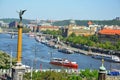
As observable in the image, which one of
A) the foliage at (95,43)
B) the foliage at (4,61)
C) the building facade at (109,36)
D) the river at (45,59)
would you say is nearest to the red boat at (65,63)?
the river at (45,59)

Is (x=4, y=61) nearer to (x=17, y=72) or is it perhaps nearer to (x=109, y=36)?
(x=17, y=72)

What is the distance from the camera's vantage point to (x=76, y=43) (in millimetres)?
61938

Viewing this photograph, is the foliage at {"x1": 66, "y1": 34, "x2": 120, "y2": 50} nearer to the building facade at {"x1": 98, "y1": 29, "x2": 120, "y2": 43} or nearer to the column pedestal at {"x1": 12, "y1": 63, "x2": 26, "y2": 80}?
the building facade at {"x1": 98, "y1": 29, "x2": 120, "y2": 43}

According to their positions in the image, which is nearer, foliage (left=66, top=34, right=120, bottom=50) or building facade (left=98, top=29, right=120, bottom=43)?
foliage (left=66, top=34, right=120, bottom=50)

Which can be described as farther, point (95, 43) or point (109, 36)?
point (109, 36)

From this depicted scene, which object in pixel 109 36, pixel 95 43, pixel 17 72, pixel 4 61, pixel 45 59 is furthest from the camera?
pixel 109 36

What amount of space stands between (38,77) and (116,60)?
22.0 meters

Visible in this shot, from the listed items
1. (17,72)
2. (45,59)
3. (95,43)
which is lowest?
(95,43)

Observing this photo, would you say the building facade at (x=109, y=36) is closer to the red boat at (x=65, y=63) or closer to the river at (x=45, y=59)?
the river at (x=45, y=59)

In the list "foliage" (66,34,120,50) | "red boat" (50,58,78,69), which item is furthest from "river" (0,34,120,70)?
"foliage" (66,34,120,50)

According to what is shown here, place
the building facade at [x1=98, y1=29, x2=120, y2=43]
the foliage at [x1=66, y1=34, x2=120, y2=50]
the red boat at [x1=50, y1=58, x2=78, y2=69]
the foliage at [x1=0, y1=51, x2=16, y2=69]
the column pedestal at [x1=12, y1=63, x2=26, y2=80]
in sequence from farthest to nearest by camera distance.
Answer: the building facade at [x1=98, y1=29, x2=120, y2=43]
the foliage at [x1=66, y1=34, x2=120, y2=50]
the red boat at [x1=50, y1=58, x2=78, y2=69]
the foliage at [x1=0, y1=51, x2=16, y2=69]
the column pedestal at [x1=12, y1=63, x2=26, y2=80]

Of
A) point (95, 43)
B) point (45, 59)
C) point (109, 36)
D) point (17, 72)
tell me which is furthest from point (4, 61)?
point (109, 36)

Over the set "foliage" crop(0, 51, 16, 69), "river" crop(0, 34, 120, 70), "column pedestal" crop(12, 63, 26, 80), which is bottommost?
"river" crop(0, 34, 120, 70)

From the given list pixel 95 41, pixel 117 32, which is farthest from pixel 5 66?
pixel 117 32
